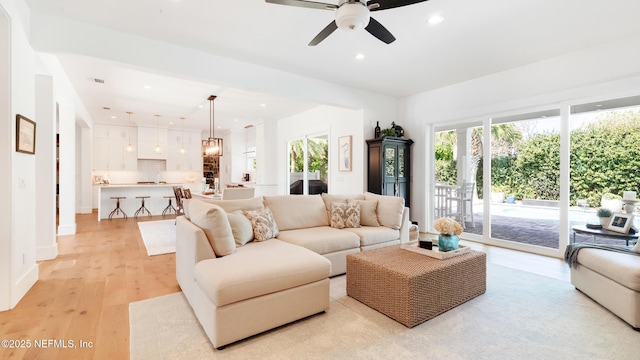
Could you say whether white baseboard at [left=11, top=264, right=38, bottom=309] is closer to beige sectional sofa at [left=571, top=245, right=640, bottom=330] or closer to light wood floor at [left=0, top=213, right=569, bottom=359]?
light wood floor at [left=0, top=213, right=569, bottom=359]

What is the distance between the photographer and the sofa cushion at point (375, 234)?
11.8 feet

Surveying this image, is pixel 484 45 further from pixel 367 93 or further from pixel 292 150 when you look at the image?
pixel 292 150

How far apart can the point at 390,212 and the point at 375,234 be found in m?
0.52

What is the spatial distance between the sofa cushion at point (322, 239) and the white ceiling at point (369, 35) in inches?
92.6

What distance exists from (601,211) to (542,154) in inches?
45.7

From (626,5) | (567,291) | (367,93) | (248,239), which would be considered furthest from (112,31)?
(567,291)

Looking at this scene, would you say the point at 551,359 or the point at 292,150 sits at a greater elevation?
the point at 292,150

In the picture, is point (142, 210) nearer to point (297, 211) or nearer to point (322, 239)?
point (297, 211)

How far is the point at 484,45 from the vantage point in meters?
3.69

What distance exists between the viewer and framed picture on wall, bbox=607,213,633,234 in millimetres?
3303

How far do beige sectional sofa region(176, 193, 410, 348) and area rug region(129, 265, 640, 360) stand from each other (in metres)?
0.12

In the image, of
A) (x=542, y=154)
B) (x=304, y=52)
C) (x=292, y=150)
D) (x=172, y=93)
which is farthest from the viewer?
(x=292, y=150)

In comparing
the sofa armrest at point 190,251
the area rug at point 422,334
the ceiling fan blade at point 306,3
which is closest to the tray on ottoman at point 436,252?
the area rug at point 422,334

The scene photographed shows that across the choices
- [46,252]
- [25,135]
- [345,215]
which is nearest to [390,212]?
[345,215]
